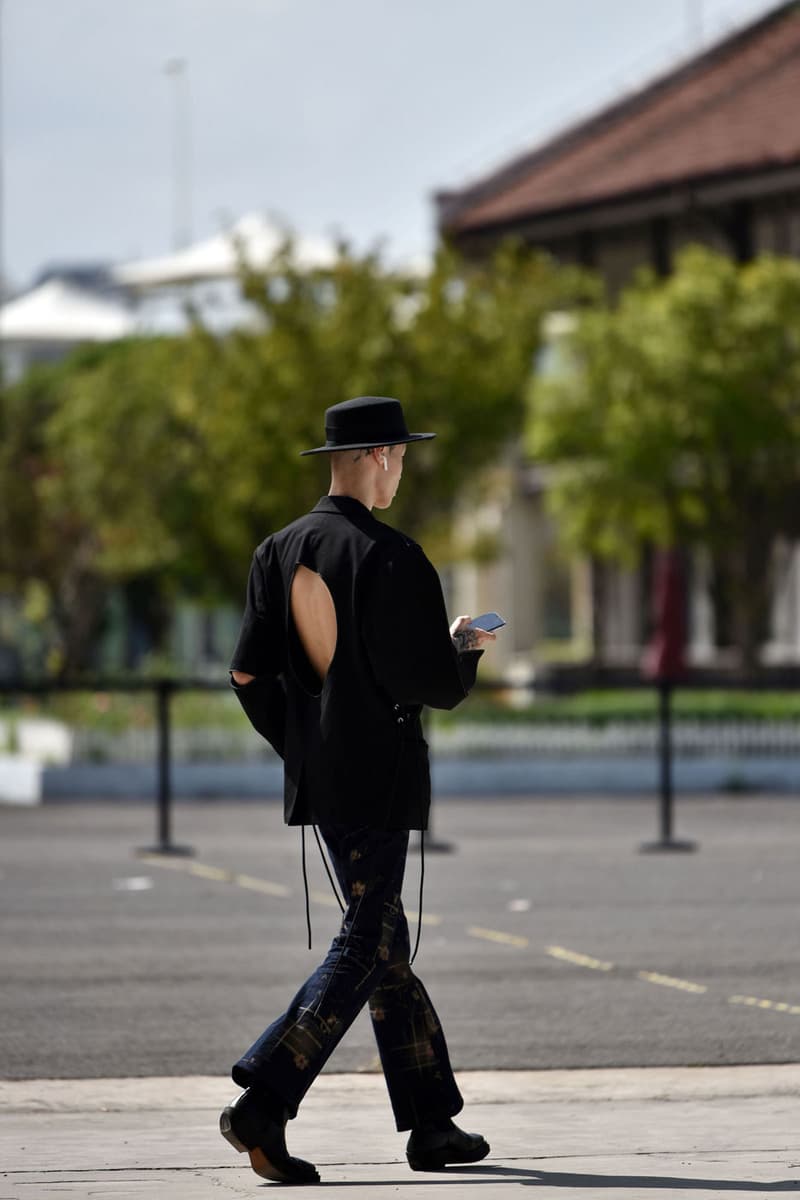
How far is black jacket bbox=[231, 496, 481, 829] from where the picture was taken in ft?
22.8

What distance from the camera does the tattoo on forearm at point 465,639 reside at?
23.5 ft

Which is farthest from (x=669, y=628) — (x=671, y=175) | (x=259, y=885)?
(x=671, y=175)

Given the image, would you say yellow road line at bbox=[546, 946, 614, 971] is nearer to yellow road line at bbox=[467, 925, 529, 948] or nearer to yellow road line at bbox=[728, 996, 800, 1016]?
yellow road line at bbox=[467, 925, 529, 948]

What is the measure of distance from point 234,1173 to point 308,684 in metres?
1.28

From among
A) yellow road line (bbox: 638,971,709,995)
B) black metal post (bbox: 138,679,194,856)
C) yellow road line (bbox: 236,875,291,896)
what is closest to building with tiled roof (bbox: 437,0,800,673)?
black metal post (bbox: 138,679,194,856)

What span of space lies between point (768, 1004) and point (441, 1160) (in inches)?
145

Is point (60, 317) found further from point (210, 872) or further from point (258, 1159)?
point (258, 1159)

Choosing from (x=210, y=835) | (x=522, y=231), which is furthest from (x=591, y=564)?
(x=210, y=835)

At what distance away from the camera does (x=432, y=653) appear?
22.8 feet

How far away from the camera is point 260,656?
23.6ft

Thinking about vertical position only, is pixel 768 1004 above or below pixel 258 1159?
below

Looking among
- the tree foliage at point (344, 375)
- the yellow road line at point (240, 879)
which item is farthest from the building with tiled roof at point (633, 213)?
the yellow road line at point (240, 879)

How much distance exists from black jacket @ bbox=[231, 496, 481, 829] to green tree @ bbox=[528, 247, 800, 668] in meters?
26.7

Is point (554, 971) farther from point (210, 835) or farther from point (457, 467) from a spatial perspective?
point (457, 467)
